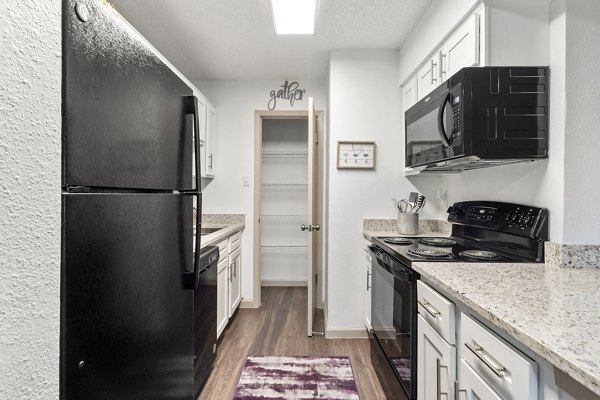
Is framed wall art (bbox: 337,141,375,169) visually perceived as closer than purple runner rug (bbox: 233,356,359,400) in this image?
No

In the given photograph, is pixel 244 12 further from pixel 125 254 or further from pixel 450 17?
pixel 125 254

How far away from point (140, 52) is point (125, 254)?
19.5 inches

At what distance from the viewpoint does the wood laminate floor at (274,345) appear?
1.97 metres

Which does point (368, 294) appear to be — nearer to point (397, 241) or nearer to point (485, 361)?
point (397, 241)

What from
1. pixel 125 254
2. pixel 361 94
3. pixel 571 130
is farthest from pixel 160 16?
pixel 571 130

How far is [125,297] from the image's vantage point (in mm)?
742

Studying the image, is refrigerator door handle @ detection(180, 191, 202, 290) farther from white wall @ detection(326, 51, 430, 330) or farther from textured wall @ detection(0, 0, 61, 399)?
white wall @ detection(326, 51, 430, 330)

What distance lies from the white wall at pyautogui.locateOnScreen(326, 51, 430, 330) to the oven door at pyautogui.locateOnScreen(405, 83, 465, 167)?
0.43m

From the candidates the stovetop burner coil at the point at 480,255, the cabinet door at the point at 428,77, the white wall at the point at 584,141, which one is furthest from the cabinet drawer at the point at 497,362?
the cabinet door at the point at 428,77

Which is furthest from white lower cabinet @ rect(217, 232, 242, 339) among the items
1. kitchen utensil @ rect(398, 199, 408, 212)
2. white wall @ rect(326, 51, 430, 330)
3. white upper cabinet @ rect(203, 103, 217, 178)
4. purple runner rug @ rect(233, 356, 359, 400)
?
kitchen utensil @ rect(398, 199, 408, 212)

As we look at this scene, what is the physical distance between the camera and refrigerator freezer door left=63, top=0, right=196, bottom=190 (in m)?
0.56

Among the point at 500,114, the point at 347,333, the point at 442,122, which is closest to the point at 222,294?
the point at 347,333

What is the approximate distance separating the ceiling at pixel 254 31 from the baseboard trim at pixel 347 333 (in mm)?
2330

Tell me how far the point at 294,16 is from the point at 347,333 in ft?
8.03
